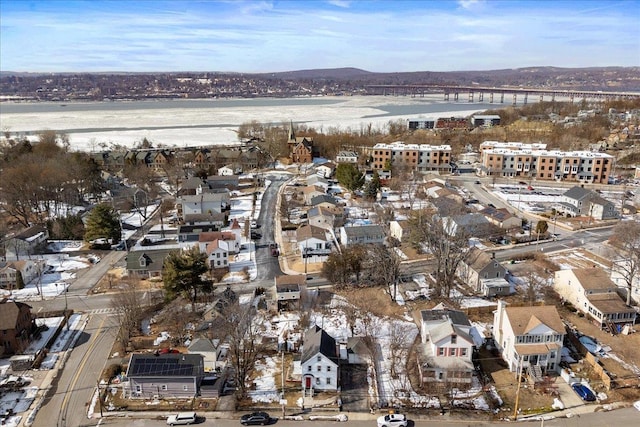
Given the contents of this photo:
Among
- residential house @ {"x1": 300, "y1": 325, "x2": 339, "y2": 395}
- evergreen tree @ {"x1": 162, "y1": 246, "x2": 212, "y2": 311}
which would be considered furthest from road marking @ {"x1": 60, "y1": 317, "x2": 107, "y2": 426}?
residential house @ {"x1": 300, "y1": 325, "x2": 339, "y2": 395}

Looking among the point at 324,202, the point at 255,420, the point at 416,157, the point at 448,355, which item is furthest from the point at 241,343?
the point at 416,157

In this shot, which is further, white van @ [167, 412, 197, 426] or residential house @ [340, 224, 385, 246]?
residential house @ [340, 224, 385, 246]

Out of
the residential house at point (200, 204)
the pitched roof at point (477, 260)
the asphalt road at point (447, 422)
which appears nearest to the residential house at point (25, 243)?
the residential house at point (200, 204)

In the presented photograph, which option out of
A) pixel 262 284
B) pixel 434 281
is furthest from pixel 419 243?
pixel 262 284

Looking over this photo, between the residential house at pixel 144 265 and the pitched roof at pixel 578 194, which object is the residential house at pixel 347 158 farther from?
the residential house at pixel 144 265

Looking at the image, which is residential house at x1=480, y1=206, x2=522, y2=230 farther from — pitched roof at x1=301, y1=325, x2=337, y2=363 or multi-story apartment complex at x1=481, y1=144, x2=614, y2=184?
pitched roof at x1=301, y1=325, x2=337, y2=363

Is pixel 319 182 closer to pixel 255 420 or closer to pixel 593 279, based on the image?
pixel 593 279
